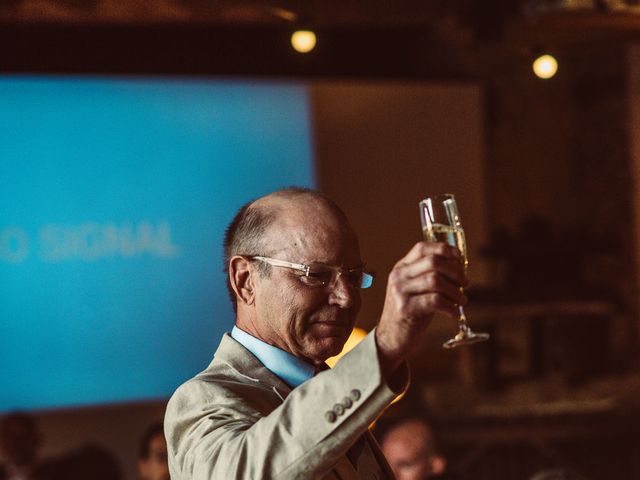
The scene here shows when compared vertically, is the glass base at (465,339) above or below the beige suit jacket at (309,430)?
above

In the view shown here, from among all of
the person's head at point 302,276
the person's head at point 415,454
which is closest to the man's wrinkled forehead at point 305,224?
the person's head at point 302,276

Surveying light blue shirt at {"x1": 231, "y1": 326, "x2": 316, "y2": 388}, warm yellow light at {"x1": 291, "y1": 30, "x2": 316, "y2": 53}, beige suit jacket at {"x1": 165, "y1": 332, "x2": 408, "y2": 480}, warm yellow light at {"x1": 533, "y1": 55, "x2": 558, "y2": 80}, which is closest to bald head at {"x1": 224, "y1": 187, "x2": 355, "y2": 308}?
light blue shirt at {"x1": 231, "y1": 326, "x2": 316, "y2": 388}

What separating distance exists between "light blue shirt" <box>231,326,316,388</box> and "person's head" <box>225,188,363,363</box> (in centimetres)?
1

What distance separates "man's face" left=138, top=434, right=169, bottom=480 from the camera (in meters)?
4.14

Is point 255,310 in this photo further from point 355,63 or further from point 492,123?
point 492,123

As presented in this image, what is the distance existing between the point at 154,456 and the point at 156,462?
0.03 metres

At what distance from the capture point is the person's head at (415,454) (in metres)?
3.70

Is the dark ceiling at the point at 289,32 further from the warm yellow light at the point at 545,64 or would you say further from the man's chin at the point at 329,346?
the man's chin at the point at 329,346

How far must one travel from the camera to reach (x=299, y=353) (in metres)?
1.58

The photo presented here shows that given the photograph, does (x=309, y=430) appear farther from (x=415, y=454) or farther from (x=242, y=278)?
(x=415, y=454)

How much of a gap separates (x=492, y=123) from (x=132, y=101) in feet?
14.9

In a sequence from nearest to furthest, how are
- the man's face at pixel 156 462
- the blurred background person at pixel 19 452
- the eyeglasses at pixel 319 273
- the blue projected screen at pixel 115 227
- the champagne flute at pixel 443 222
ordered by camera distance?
the champagne flute at pixel 443 222 → the eyeglasses at pixel 319 273 → the man's face at pixel 156 462 → the blurred background person at pixel 19 452 → the blue projected screen at pixel 115 227

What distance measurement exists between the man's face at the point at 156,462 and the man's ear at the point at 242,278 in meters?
2.63

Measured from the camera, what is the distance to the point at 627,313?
936 centimetres
